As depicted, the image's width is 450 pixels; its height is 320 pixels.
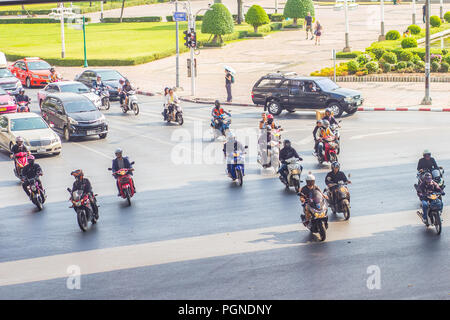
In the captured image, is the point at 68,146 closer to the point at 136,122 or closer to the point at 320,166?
the point at 136,122

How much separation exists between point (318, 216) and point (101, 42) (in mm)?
59273

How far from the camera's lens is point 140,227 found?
696 inches

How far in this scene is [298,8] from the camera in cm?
7244

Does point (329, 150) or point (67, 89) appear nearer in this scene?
point (329, 150)

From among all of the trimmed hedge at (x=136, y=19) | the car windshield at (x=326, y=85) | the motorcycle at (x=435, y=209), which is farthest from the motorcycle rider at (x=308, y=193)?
the trimmed hedge at (x=136, y=19)

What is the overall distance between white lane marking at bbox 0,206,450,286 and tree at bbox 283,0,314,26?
186 feet

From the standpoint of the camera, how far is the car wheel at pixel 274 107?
36031 millimetres

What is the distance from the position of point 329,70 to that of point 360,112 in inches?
396

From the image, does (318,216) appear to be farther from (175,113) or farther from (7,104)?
(7,104)

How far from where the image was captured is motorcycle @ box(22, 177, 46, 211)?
20.0 m

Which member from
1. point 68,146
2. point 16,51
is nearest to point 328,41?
point 16,51

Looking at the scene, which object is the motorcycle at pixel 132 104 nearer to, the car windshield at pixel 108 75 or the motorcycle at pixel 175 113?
the motorcycle at pixel 175 113

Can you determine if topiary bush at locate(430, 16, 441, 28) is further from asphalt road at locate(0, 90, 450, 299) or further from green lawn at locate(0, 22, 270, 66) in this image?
asphalt road at locate(0, 90, 450, 299)

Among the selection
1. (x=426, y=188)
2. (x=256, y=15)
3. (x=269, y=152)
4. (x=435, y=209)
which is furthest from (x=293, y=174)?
(x=256, y=15)
